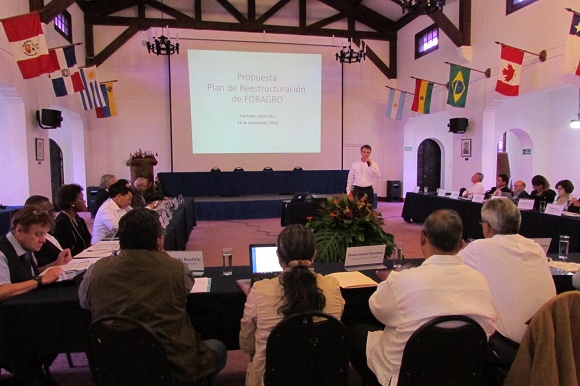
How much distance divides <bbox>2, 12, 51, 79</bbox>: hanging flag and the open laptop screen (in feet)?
15.5

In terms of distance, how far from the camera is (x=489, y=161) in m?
8.71

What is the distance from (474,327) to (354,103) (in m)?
11.2

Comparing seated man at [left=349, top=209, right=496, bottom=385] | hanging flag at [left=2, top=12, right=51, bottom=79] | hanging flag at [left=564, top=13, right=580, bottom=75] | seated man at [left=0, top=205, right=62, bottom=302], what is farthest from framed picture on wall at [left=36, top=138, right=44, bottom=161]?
hanging flag at [left=564, top=13, right=580, bottom=75]

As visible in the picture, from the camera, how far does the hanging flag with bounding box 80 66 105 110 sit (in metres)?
8.38

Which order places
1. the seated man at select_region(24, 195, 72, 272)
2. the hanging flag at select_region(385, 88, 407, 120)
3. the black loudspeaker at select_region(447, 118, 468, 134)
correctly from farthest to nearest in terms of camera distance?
the hanging flag at select_region(385, 88, 407, 120) → the black loudspeaker at select_region(447, 118, 468, 134) → the seated man at select_region(24, 195, 72, 272)

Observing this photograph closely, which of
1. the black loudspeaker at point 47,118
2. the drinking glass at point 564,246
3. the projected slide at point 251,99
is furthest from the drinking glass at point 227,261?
the projected slide at point 251,99

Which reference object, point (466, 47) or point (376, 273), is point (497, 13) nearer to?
point (466, 47)

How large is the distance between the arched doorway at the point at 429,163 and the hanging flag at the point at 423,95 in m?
4.22

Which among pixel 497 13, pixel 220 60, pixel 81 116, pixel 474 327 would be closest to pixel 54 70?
pixel 81 116

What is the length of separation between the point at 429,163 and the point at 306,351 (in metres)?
12.8

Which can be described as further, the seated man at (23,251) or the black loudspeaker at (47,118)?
the black loudspeaker at (47,118)

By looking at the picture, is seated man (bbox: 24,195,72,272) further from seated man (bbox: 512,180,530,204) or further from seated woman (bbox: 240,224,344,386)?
seated man (bbox: 512,180,530,204)

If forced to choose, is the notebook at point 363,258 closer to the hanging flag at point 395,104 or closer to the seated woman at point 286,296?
the seated woman at point 286,296

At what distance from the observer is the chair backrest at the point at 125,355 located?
1.47m
